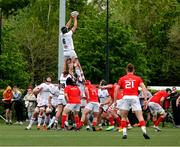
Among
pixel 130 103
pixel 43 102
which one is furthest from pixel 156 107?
pixel 130 103

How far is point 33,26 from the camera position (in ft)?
250

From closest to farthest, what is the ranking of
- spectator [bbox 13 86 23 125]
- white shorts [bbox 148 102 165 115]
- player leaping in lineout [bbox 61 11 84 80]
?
player leaping in lineout [bbox 61 11 84 80] → white shorts [bbox 148 102 165 115] → spectator [bbox 13 86 23 125]

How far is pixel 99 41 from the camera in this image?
67188 millimetres

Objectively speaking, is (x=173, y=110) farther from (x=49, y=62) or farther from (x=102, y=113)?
(x=49, y=62)

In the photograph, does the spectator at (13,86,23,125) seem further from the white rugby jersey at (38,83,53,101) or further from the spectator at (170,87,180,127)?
the white rugby jersey at (38,83,53,101)

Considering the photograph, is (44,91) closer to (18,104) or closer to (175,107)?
(175,107)

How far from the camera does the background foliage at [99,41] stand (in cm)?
6625

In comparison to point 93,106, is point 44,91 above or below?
above

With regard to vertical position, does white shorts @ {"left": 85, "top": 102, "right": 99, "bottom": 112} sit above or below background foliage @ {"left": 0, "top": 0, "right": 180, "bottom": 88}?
below

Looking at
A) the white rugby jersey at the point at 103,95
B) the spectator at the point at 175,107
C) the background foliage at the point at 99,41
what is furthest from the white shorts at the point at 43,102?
the background foliage at the point at 99,41

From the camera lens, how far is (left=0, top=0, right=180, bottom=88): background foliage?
66250 mm

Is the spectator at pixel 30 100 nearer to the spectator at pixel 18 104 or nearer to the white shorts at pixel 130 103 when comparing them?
the spectator at pixel 18 104

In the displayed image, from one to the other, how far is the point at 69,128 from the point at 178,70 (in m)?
49.6

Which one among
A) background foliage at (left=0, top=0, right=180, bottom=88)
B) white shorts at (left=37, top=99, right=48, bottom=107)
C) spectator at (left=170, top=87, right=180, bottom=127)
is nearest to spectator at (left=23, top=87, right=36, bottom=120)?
spectator at (left=170, top=87, right=180, bottom=127)
